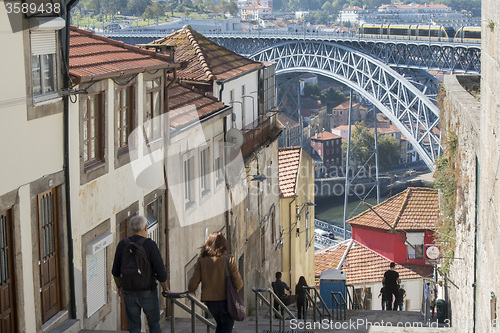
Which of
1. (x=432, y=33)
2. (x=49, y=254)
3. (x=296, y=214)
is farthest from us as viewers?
(x=432, y=33)

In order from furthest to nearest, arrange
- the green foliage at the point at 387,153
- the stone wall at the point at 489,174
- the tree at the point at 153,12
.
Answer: the tree at the point at 153,12, the green foliage at the point at 387,153, the stone wall at the point at 489,174

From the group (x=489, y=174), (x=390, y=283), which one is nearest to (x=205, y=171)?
(x=390, y=283)

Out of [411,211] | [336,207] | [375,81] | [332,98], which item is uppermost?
[375,81]

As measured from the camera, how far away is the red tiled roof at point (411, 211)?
1889 centimetres

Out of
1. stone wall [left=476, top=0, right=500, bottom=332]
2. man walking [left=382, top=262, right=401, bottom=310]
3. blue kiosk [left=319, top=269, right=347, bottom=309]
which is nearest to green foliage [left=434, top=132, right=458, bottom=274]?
stone wall [left=476, top=0, right=500, bottom=332]

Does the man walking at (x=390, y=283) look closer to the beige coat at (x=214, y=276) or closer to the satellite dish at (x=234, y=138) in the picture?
the satellite dish at (x=234, y=138)

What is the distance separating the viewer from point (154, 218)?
7.98 m

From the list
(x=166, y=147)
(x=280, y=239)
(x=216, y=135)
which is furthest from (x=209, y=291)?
(x=280, y=239)

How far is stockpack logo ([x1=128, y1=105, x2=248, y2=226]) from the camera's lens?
25.0ft

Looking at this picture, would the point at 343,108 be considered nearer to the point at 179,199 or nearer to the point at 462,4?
the point at 462,4

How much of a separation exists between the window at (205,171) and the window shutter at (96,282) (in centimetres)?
315

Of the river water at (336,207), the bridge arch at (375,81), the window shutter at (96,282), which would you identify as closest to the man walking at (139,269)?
the window shutter at (96,282)

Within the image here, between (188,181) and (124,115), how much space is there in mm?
2076

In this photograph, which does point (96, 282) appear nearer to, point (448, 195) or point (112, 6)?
point (448, 195)
